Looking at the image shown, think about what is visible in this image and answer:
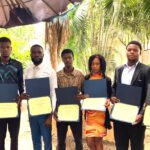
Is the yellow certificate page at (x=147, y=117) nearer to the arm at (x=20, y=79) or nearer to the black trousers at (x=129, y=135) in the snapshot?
the black trousers at (x=129, y=135)

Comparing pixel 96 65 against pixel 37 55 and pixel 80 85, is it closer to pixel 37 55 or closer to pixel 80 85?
pixel 80 85

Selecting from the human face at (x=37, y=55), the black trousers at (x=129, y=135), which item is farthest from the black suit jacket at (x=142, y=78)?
the human face at (x=37, y=55)

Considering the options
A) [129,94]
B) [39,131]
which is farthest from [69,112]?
[129,94]

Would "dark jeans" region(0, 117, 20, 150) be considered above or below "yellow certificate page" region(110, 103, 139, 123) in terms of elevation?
below

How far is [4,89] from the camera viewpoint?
4.89m

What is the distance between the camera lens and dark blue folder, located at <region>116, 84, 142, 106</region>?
4.65m

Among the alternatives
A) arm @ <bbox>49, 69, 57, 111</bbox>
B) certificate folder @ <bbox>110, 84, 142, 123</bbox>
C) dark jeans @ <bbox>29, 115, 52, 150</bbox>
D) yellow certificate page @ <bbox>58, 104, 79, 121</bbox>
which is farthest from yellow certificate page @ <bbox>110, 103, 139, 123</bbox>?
dark jeans @ <bbox>29, 115, 52, 150</bbox>

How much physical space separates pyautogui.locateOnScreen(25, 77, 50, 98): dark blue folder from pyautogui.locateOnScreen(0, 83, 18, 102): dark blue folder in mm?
171

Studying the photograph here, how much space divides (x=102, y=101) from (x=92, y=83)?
27 cm

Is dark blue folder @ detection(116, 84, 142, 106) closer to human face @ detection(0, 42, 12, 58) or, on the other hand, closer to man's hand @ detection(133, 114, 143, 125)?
man's hand @ detection(133, 114, 143, 125)

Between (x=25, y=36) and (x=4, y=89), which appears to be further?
(x=25, y=36)

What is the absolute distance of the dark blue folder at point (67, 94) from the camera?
4.99 meters

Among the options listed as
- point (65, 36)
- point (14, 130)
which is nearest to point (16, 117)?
point (14, 130)

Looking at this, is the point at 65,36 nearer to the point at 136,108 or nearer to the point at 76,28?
the point at 76,28
